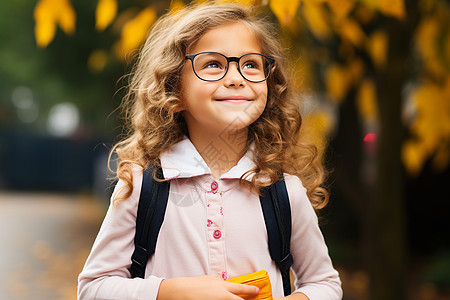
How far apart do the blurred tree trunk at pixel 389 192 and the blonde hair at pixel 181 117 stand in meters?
2.29

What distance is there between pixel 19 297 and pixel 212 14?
18.3ft

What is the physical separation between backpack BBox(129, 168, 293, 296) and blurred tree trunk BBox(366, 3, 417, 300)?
2507 millimetres

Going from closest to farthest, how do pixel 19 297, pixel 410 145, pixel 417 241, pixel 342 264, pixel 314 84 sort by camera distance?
pixel 410 145
pixel 314 84
pixel 19 297
pixel 342 264
pixel 417 241

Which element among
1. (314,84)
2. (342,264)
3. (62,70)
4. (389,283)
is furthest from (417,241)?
(62,70)

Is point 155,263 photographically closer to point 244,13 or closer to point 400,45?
point 244,13

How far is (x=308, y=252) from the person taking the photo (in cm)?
167

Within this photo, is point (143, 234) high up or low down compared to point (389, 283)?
up

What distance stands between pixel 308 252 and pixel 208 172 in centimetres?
38

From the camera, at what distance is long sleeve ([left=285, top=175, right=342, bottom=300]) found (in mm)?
1648

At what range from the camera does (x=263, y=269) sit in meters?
1.60

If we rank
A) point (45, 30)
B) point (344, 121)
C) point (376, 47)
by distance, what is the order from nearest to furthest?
1. point (45, 30)
2. point (376, 47)
3. point (344, 121)

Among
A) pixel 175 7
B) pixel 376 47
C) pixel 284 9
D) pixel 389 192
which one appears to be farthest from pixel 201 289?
pixel 376 47

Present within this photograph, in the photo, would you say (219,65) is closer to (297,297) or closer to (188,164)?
(188,164)

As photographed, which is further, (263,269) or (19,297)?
(19,297)
